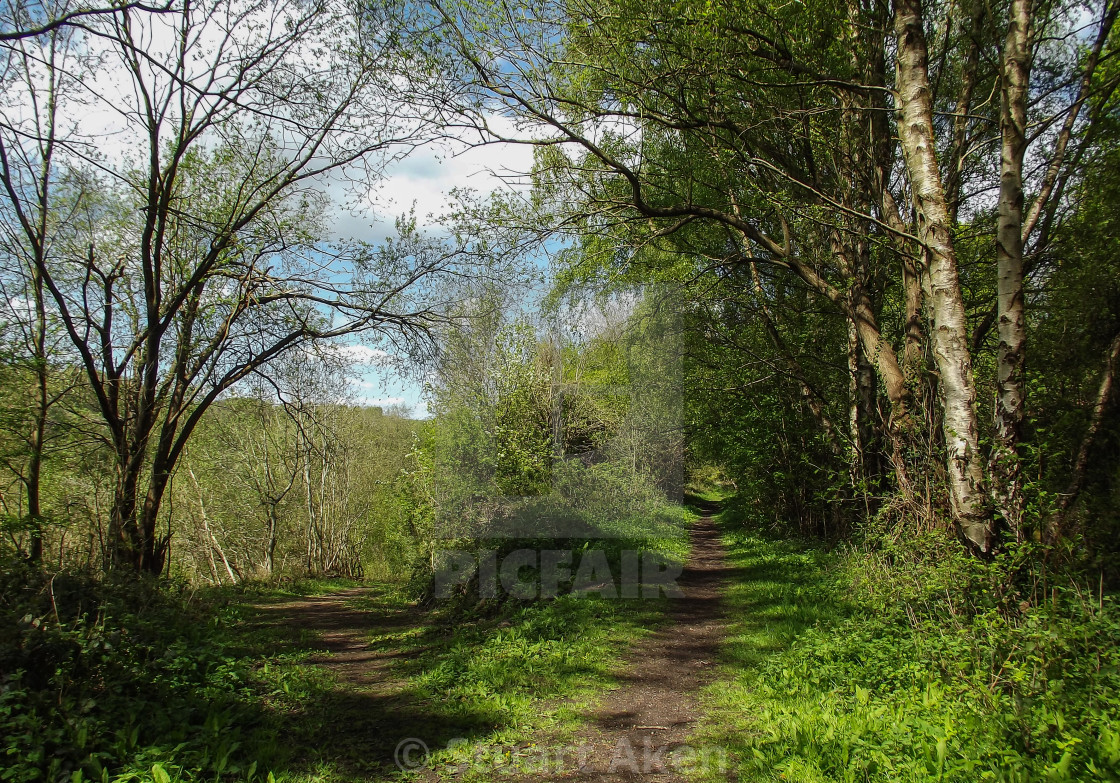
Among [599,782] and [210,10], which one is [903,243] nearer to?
[599,782]

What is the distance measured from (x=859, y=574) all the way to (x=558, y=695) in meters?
3.78

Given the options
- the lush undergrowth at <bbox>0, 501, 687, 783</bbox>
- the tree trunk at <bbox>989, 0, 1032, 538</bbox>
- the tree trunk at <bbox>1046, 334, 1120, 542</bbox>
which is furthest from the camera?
the tree trunk at <bbox>1046, 334, 1120, 542</bbox>

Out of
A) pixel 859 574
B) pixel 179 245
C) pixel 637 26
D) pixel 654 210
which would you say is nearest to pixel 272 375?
pixel 179 245

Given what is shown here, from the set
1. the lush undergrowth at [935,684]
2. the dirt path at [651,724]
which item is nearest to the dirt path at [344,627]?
the dirt path at [651,724]

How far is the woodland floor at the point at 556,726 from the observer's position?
12.1 feet

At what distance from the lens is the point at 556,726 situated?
4.32 metres

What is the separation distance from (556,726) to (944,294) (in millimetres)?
4798

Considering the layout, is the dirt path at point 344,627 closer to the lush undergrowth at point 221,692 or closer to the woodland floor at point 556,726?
the woodland floor at point 556,726

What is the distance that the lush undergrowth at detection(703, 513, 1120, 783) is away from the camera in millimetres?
2854

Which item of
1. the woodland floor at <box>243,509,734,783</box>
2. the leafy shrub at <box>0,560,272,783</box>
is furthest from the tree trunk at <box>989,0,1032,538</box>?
the leafy shrub at <box>0,560,272,783</box>

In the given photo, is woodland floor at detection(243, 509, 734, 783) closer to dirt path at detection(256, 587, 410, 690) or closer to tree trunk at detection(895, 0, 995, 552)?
dirt path at detection(256, 587, 410, 690)

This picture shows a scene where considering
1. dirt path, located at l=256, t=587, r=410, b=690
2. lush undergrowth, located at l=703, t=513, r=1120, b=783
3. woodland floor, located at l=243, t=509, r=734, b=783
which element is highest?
lush undergrowth, located at l=703, t=513, r=1120, b=783

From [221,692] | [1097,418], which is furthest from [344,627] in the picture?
[1097,418]

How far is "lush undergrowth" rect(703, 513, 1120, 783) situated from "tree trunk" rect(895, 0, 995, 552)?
1.45 feet
